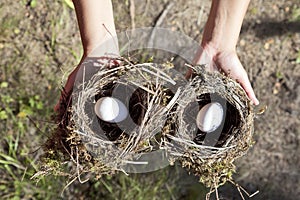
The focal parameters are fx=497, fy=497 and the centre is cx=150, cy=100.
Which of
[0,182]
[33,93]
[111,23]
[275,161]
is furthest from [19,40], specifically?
[275,161]

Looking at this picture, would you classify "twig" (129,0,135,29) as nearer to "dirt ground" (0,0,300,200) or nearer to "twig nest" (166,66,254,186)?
"dirt ground" (0,0,300,200)

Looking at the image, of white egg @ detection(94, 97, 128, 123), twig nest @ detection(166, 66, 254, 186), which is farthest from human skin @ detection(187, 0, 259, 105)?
white egg @ detection(94, 97, 128, 123)

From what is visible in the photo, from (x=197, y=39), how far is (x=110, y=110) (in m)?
0.92

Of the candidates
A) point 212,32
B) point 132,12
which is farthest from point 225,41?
point 132,12

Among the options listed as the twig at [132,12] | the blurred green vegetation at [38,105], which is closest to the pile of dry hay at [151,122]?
the blurred green vegetation at [38,105]

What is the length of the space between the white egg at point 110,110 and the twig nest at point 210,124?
13cm

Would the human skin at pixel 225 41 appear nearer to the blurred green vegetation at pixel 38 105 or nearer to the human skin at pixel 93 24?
the human skin at pixel 93 24

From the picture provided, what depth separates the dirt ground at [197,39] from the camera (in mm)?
1977

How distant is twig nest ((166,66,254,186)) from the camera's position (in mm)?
1297

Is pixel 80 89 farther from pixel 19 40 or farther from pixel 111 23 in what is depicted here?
pixel 19 40

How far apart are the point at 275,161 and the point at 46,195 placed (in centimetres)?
91

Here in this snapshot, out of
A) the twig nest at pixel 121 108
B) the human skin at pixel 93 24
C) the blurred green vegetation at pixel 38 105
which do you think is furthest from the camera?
the blurred green vegetation at pixel 38 105

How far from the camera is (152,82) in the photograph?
128 centimetres

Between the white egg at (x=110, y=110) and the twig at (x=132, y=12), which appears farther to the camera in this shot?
the twig at (x=132, y=12)
